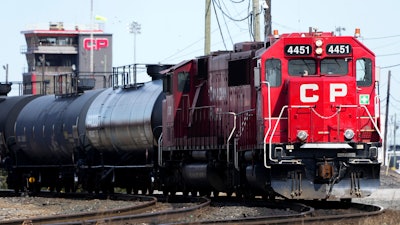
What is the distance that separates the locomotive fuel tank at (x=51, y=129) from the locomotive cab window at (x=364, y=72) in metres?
13.4

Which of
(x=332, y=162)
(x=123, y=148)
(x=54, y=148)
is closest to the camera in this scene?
(x=332, y=162)

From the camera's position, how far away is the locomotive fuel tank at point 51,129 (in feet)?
113

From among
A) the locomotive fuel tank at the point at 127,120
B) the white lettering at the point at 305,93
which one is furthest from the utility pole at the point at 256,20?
the white lettering at the point at 305,93

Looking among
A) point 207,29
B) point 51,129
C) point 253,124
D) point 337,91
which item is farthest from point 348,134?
point 51,129

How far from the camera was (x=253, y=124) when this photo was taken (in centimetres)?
2300

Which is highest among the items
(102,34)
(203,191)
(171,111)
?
(102,34)

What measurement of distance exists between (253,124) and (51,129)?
45.4ft

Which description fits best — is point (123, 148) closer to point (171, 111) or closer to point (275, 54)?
point (171, 111)

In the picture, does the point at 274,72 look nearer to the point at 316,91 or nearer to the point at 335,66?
the point at 316,91

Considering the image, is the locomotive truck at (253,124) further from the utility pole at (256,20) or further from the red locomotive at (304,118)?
the utility pole at (256,20)

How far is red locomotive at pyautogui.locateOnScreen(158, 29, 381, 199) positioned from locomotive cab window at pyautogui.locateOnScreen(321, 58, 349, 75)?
2cm

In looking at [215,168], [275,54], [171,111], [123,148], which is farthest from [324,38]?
[123,148]

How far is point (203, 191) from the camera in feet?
A: 91.5

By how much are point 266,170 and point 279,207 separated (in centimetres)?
81
